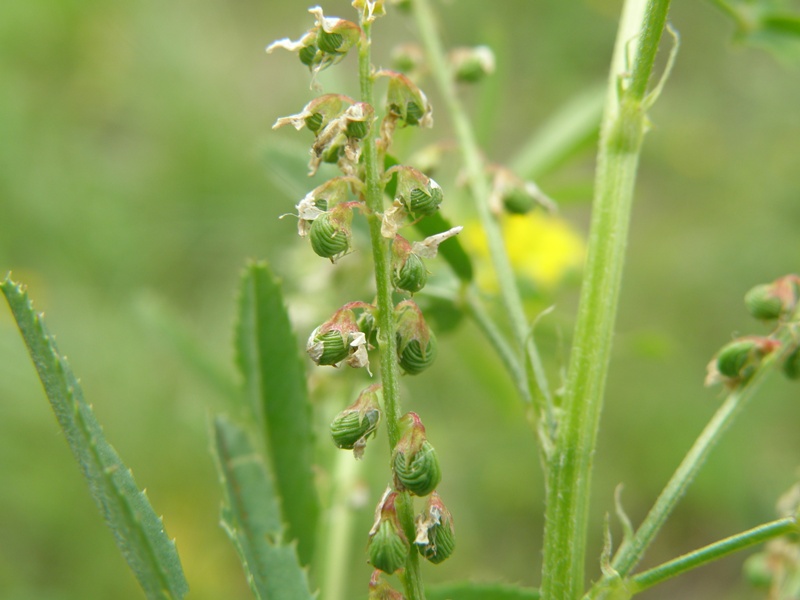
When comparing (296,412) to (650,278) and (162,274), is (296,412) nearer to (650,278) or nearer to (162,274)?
(162,274)

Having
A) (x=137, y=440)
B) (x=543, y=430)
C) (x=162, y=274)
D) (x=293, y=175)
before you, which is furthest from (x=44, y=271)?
(x=543, y=430)

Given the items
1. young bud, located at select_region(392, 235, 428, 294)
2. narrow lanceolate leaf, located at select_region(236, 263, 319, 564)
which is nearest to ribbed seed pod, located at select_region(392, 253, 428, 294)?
young bud, located at select_region(392, 235, 428, 294)

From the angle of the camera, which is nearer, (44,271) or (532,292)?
(532,292)

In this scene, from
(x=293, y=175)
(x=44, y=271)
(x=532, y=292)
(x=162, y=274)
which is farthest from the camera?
(x=162, y=274)

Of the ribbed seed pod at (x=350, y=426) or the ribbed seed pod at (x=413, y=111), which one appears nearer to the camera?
the ribbed seed pod at (x=350, y=426)

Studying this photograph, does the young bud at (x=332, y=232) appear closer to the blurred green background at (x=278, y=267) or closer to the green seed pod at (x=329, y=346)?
the green seed pod at (x=329, y=346)

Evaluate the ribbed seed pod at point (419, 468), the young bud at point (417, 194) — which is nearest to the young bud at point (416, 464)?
the ribbed seed pod at point (419, 468)

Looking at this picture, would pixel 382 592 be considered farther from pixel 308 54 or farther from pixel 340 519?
pixel 340 519
